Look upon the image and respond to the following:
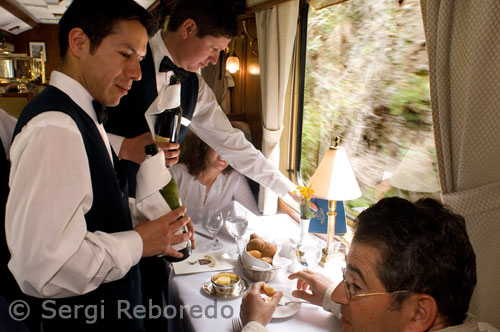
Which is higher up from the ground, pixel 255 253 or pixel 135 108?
pixel 135 108

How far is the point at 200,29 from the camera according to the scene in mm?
2154

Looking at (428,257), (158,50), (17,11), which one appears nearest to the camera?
(428,257)

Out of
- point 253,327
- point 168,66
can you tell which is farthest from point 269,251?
point 168,66

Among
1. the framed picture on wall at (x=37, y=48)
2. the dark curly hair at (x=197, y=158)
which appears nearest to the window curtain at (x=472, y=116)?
the dark curly hair at (x=197, y=158)

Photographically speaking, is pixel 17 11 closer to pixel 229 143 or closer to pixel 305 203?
pixel 229 143

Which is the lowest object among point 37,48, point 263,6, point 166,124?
point 166,124

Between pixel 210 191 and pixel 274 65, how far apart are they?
3.79 ft

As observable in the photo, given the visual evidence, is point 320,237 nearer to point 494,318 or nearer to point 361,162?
point 361,162

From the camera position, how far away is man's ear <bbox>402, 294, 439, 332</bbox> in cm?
97

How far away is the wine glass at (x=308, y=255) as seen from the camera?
5.99 ft

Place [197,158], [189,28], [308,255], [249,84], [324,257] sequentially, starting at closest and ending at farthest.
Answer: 1. [308,255]
2. [324,257]
3. [189,28]
4. [197,158]
5. [249,84]

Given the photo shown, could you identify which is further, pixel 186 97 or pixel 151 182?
pixel 186 97

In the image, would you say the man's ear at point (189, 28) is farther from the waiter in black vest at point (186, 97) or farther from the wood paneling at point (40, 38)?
the wood paneling at point (40, 38)

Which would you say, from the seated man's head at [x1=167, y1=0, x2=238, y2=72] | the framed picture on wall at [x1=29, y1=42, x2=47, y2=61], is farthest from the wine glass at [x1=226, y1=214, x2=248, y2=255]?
the framed picture on wall at [x1=29, y1=42, x2=47, y2=61]
